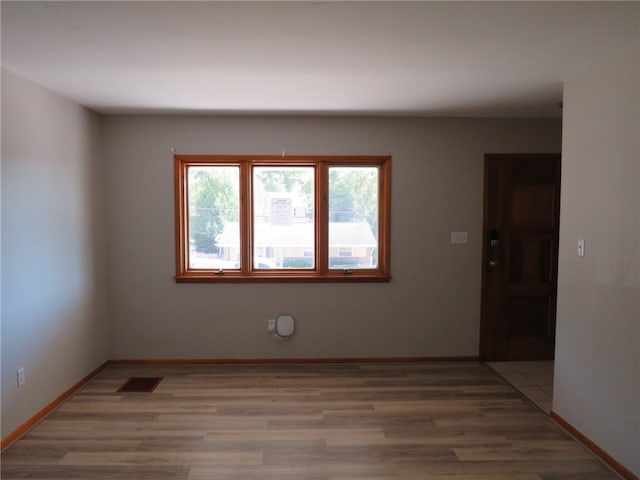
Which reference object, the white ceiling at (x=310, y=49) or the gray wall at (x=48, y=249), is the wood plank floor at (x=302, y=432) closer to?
the gray wall at (x=48, y=249)

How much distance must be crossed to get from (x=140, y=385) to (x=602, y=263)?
11.8 ft

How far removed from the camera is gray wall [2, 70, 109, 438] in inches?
105

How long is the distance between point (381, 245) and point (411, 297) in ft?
1.93

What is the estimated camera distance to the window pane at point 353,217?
412 centimetres

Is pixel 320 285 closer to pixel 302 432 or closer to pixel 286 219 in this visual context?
pixel 286 219

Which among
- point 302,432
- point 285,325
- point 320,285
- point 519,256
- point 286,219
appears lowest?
point 302,432

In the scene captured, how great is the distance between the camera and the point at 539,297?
420 cm

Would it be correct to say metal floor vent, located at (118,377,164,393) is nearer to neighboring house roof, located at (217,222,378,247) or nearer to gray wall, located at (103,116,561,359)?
gray wall, located at (103,116,561,359)

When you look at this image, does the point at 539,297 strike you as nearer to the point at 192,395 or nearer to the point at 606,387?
the point at 606,387

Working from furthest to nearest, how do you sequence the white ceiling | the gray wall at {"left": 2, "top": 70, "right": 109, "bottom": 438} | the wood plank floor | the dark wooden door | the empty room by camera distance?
the dark wooden door → the gray wall at {"left": 2, "top": 70, "right": 109, "bottom": 438} → the wood plank floor → the empty room → the white ceiling

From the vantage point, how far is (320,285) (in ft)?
13.4

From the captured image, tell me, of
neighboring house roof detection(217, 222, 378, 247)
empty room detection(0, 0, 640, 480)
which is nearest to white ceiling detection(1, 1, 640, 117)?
empty room detection(0, 0, 640, 480)

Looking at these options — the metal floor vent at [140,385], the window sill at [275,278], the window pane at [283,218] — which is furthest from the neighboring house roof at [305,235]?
the metal floor vent at [140,385]

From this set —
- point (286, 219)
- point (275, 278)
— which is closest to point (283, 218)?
point (286, 219)
